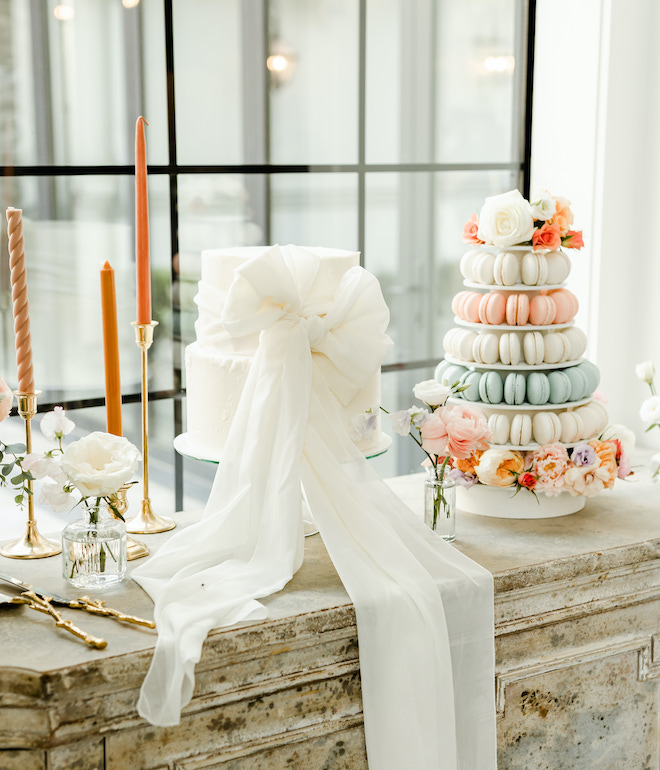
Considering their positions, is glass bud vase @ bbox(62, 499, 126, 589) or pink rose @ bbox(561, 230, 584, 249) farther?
pink rose @ bbox(561, 230, 584, 249)

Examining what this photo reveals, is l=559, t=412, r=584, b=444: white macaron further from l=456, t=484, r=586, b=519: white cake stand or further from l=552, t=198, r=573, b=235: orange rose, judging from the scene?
l=552, t=198, r=573, b=235: orange rose

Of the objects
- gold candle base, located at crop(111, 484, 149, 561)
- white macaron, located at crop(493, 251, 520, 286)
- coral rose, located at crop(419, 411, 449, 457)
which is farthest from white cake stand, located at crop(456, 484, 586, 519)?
gold candle base, located at crop(111, 484, 149, 561)

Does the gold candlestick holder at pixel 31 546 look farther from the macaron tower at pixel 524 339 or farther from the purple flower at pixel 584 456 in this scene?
the purple flower at pixel 584 456

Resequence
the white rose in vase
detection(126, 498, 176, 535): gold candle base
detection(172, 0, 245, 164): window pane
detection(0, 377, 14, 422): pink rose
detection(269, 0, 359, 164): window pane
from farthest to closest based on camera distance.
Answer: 1. detection(269, 0, 359, 164): window pane
2. detection(172, 0, 245, 164): window pane
3. detection(126, 498, 176, 535): gold candle base
4. detection(0, 377, 14, 422): pink rose
5. the white rose in vase

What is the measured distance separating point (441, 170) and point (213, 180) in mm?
571

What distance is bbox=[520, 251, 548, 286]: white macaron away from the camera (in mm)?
1592

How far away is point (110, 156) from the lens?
5.88 feet

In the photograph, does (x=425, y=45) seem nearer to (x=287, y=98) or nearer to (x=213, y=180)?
(x=287, y=98)

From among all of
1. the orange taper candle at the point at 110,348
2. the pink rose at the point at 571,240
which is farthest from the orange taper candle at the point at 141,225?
the pink rose at the point at 571,240

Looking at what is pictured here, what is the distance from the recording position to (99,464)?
1.30 m

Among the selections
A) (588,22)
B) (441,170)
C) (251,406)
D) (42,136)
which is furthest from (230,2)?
(251,406)

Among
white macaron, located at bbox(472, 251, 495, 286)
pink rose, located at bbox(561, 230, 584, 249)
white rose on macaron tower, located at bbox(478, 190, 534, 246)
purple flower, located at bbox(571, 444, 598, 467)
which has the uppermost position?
white rose on macaron tower, located at bbox(478, 190, 534, 246)

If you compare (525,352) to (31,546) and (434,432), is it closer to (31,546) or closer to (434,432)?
(434,432)

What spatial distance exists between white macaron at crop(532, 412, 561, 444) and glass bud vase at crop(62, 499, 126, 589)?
71cm
